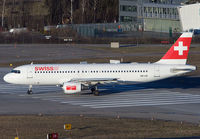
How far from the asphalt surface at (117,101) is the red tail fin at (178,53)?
3507 mm

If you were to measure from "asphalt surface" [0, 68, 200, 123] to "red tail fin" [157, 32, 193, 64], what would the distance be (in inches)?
138

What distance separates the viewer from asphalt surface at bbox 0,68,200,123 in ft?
129

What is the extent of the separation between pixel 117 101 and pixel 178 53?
31.9 feet

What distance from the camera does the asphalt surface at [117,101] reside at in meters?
39.3

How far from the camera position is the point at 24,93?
50.5 metres

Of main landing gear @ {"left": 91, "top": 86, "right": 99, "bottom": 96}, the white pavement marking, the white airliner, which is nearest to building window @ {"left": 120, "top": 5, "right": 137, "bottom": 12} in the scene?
the white pavement marking

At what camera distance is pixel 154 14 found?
122 metres

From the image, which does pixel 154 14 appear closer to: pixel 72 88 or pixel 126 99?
pixel 126 99

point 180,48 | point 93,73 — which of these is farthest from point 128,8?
point 93,73

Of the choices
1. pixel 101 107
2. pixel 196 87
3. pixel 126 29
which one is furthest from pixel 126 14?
pixel 101 107

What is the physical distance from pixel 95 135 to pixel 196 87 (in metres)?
26.3

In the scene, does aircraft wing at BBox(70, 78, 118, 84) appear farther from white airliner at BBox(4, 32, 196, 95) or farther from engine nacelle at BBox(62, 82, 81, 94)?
engine nacelle at BBox(62, 82, 81, 94)

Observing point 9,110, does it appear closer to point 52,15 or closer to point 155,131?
point 155,131

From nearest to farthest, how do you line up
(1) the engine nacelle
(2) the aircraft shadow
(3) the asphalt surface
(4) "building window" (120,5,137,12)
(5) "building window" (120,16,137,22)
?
(3) the asphalt surface
(1) the engine nacelle
(2) the aircraft shadow
(4) "building window" (120,5,137,12)
(5) "building window" (120,16,137,22)
